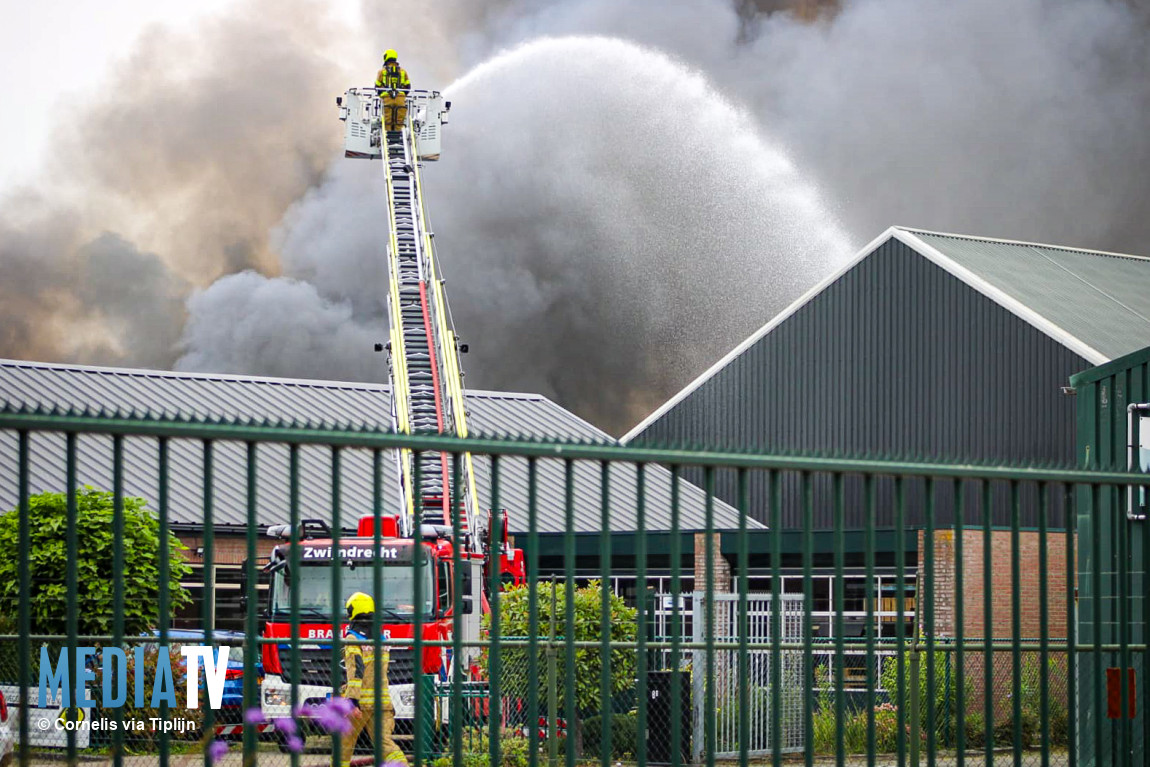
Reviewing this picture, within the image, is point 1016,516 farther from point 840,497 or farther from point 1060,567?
point 1060,567

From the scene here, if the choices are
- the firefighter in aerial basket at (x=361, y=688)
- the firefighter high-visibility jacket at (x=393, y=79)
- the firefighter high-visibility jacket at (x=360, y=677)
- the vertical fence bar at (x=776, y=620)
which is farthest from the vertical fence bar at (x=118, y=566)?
the firefighter high-visibility jacket at (x=393, y=79)

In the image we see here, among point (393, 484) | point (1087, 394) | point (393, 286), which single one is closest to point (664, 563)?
point (393, 484)

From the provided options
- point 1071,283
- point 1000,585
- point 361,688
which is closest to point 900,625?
point 361,688

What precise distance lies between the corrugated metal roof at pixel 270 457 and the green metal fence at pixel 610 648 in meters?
1.91

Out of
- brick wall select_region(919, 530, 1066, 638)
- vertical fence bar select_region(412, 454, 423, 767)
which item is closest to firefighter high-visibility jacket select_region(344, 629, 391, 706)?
vertical fence bar select_region(412, 454, 423, 767)

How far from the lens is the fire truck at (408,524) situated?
14852 mm

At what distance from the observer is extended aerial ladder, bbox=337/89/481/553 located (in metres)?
23.4

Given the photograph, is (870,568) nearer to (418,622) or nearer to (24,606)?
(418,622)

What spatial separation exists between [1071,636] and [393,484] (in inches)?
1031

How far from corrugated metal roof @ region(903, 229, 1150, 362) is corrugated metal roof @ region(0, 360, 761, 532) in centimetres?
888

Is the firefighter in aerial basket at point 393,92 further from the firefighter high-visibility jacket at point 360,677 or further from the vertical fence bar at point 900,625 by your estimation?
the vertical fence bar at point 900,625

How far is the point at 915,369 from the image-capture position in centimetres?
3569

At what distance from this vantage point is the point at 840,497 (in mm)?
5895

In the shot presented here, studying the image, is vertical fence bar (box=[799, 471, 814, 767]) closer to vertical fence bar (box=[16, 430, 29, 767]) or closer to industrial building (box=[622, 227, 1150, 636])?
vertical fence bar (box=[16, 430, 29, 767])
